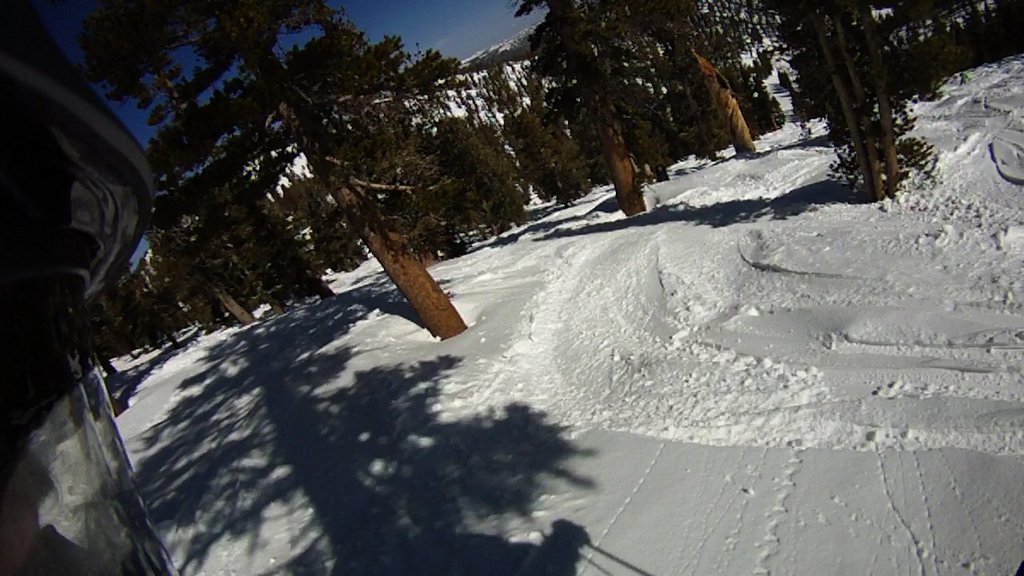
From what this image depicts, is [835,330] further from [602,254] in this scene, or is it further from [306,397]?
[306,397]

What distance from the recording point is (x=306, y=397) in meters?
8.46

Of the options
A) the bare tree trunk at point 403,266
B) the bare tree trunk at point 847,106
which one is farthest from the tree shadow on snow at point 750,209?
the bare tree trunk at point 403,266

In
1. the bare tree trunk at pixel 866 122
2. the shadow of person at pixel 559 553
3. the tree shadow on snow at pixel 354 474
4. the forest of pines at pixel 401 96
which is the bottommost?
the shadow of person at pixel 559 553

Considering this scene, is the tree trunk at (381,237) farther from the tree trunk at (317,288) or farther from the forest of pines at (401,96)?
the tree trunk at (317,288)

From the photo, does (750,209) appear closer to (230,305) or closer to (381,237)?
(381,237)

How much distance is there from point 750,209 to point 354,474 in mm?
9148

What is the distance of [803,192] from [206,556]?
1197 centimetres

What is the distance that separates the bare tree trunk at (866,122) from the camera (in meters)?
9.36

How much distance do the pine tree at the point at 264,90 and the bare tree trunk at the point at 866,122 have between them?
6901mm

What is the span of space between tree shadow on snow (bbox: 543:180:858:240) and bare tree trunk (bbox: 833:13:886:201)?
440mm

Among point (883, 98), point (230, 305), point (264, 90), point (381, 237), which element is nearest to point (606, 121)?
point (883, 98)

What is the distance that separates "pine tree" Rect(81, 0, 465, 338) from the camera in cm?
661

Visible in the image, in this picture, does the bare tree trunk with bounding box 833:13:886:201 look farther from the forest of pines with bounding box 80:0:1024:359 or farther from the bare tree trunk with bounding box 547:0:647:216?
the bare tree trunk with bounding box 547:0:647:216

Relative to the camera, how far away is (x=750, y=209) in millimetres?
11102
